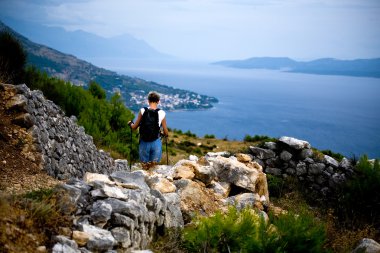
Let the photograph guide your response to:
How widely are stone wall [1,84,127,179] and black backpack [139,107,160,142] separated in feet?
7.67

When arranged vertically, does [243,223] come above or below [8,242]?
below

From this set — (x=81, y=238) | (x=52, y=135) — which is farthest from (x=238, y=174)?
(x=81, y=238)

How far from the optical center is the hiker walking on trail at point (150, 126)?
8.95 metres

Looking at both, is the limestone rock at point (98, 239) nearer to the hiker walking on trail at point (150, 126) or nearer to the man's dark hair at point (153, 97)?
the hiker walking on trail at point (150, 126)

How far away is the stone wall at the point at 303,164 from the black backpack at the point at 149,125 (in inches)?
319

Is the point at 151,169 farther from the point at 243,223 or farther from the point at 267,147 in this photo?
the point at 267,147

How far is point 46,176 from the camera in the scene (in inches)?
305

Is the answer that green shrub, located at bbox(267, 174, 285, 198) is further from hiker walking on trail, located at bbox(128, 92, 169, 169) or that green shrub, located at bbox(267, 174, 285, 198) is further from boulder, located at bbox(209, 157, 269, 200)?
hiker walking on trail, located at bbox(128, 92, 169, 169)

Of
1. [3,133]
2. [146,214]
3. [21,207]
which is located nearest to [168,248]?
[146,214]

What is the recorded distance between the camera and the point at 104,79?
559ft

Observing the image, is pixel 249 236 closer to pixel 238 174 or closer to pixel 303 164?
pixel 238 174

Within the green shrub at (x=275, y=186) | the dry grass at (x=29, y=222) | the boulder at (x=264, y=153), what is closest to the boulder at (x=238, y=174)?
the green shrub at (x=275, y=186)

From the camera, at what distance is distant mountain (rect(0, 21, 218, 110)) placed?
159750 mm

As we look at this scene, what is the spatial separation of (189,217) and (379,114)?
18803 centimetres
